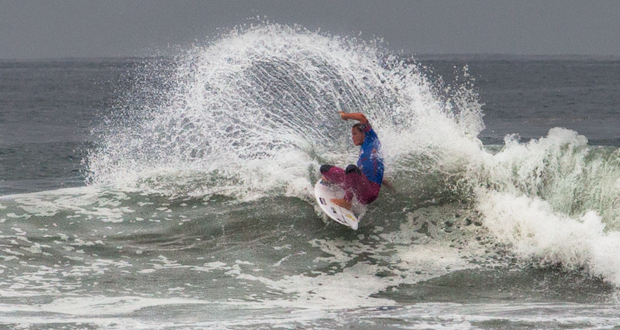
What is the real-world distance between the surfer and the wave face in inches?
43.7

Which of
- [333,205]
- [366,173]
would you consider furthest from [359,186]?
[333,205]

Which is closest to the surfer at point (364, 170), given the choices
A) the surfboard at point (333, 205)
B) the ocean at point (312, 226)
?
the surfboard at point (333, 205)

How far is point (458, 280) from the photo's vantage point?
10.4 metres

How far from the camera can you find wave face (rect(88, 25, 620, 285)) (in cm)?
1180

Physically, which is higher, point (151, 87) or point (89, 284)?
point (151, 87)

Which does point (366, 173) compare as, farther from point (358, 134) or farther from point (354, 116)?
point (354, 116)

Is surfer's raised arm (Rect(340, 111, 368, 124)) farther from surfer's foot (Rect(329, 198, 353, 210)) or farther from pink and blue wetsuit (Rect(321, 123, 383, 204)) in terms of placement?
surfer's foot (Rect(329, 198, 353, 210))

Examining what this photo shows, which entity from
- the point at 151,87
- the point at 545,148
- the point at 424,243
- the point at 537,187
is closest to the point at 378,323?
the point at 424,243

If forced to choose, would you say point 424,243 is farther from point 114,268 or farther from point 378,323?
point 114,268

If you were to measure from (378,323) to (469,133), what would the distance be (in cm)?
594

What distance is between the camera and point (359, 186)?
11.5 m

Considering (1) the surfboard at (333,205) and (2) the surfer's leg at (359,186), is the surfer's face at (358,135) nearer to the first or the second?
(2) the surfer's leg at (359,186)

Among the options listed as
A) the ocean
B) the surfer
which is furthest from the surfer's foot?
the ocean

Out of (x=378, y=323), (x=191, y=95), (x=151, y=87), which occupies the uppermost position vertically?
(x=151, y=87)
